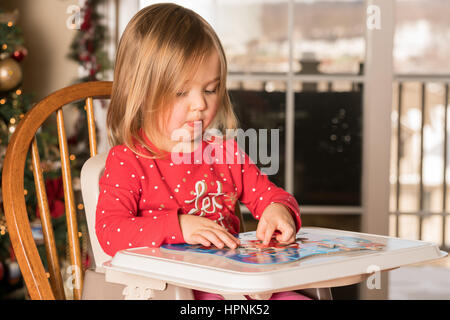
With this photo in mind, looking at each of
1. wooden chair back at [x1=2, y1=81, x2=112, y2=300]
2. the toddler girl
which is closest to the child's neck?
the toddler girl

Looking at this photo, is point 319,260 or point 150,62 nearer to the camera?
point 319,260

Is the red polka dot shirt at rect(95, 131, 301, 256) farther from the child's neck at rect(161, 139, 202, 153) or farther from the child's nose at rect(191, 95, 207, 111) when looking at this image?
the child's nose at rect(191, 95, 207, 111)

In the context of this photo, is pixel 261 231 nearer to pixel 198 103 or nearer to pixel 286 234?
pixel 286 234

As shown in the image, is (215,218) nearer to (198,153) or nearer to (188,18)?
(198,153)

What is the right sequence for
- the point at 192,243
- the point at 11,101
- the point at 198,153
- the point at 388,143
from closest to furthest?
the point at 192,243, the point at 198,153, the point at 11,101, the point at 388,143

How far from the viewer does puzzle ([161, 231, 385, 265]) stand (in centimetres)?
76

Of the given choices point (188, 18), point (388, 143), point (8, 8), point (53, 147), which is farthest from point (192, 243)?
point (8, 8)

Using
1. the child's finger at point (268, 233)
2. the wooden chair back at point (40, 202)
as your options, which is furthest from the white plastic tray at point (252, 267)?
the wooden chair back at point (40, 202)

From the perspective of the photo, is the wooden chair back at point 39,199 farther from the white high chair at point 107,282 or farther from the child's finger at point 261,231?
the child's finger at point 261,231

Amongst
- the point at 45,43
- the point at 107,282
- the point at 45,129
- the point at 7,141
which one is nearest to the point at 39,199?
the point at 107,282

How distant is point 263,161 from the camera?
2607 millimetres

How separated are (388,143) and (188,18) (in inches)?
64.1

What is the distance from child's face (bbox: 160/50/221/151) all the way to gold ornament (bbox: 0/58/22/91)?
134 cm

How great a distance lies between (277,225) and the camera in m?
0.96
